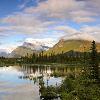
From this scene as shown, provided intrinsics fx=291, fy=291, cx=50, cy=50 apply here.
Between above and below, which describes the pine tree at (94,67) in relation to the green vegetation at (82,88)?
above

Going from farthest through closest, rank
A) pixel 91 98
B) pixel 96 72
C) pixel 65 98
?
pixel 96 72, pixel 65 98, pixel 91 98

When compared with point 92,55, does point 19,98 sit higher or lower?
lower

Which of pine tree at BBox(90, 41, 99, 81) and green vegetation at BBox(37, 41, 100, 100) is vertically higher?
pine tree at BBox(90, 41, 99, 81)

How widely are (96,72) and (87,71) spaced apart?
6.93 m

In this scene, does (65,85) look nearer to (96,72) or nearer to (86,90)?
(96,72)

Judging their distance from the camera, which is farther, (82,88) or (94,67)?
(94,67)

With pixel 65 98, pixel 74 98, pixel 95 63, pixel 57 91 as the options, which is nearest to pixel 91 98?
pixel 74 98

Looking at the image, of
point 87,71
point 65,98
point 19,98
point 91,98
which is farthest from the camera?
point 87,71

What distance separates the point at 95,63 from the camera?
2766 inches

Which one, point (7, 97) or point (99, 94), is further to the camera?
point (7, 97)

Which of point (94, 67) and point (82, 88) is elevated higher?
point (94, 67)

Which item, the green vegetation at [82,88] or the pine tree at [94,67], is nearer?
the green vegetation at [82,88]

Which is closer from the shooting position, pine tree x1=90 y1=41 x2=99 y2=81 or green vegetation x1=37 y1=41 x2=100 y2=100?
green vegetation x1=37 y1=41 x2=100 y2=100

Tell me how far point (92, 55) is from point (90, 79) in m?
6.34
